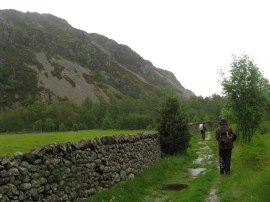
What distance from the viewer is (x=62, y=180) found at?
→ 40.1ft

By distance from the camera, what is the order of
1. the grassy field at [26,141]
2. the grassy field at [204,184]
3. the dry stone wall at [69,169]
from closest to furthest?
1. the dry stone wall at [69,169]
2. the grassy field at [204,184]
3. the grassy field at [26,141]

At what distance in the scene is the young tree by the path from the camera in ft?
86.8

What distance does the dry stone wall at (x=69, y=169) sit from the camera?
32.7 ft

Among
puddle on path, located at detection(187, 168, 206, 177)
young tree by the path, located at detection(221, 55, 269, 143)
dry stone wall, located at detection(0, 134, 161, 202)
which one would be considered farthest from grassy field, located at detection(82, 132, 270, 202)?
young tree by the path, located at detection(221, 55, 269, 143)

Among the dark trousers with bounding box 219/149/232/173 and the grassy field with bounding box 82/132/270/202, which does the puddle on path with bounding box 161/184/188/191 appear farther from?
the dark trousers with bounding box 219/149/232/173

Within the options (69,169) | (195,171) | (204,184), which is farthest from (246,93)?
(69,169)

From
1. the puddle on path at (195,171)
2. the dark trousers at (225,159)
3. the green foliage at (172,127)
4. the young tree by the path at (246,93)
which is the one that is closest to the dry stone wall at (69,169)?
the puddle on path at (195,171)

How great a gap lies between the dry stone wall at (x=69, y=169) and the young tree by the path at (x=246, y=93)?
10654mm

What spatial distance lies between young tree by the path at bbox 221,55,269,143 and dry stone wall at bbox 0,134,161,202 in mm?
10654

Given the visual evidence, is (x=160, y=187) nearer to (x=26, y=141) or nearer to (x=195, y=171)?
(x=195, y=171)

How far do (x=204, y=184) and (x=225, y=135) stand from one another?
115 inches

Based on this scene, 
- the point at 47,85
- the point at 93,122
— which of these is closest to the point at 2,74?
the point at 47,85

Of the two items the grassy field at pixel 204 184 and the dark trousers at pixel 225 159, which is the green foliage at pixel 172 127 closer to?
the grassy field at pixel 204 184

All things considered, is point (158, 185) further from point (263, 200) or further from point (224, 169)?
point (263, 200)
